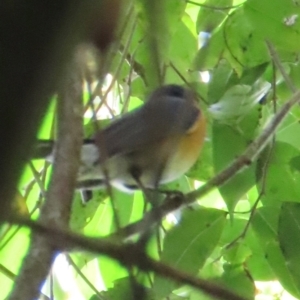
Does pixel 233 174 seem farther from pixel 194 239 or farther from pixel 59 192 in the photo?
pixel 59 192

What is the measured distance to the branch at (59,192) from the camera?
0.82 metres

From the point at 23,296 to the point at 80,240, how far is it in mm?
480

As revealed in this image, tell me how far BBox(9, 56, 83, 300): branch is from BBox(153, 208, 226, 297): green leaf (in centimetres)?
32

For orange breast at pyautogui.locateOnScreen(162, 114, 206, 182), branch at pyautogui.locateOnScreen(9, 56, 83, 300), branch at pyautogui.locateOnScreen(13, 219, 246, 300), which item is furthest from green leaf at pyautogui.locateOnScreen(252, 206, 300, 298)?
branch at pyautogui.locateOnScreen(13, 219, 246, 300)

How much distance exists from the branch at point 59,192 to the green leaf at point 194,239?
32cm

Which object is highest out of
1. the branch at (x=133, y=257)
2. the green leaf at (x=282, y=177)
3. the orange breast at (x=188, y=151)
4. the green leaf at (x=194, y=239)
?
the orange breast at (x=188, y=151)

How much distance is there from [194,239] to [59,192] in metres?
0.40

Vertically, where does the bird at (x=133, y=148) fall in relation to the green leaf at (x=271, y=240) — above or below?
above

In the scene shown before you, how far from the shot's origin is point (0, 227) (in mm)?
227

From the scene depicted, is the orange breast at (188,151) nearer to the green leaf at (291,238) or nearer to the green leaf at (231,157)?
the green leaf at (231,157)

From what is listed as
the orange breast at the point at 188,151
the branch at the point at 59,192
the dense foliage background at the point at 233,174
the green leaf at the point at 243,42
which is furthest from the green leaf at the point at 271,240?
the branch at the point at 59,192

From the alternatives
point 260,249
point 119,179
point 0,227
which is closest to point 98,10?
point 0,227

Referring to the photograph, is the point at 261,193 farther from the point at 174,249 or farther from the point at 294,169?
the point at 174,249

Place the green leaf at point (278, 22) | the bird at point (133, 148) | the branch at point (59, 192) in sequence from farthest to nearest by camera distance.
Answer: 1. the bird at point (133, 148)
2. the green leaf at point (278, 22)
3. the branch at point (59, 192)
